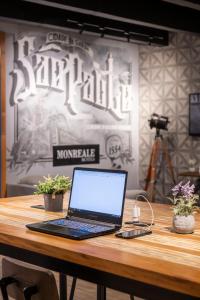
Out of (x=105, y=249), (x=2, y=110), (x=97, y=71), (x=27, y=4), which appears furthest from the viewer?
(x=97, y=71)

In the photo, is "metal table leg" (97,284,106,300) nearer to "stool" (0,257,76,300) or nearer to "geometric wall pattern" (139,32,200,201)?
"stool" (0,257,76,300)

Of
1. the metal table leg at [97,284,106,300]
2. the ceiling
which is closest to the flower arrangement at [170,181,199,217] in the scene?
the metal table leg at [97,284,106,300]

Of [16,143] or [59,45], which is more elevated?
[59,45]

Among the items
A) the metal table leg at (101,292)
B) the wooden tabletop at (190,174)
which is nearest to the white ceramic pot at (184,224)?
the metal table leg at (101,292)

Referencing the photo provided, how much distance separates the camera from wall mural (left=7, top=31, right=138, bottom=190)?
24.2 feet

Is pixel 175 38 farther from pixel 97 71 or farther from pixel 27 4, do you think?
pixel 27 4

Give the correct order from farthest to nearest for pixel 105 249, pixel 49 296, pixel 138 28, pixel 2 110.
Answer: pixel 138 28 → pixel 2 110 → pixel 105 249 → pixel 49 296

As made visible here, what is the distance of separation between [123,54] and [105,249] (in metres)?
7.09

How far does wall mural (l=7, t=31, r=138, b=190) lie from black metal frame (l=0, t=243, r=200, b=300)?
4.95 meters

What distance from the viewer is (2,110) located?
23.2ft

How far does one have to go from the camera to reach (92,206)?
267 cm

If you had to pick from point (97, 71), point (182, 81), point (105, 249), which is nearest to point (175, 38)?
point (182, 81)

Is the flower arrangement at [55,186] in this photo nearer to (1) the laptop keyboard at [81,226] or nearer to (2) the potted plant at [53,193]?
(2) the potted plant at [53,193]

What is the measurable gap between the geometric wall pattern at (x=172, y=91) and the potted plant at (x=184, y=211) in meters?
5.95
